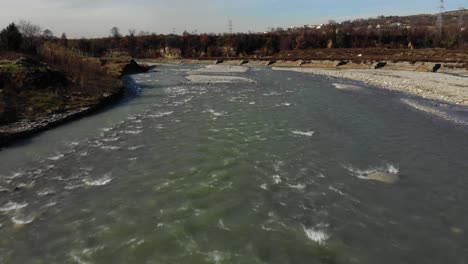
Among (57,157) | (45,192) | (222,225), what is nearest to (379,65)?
(57,157)

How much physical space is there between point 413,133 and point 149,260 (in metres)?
18.0

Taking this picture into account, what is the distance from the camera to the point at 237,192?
1309 cm

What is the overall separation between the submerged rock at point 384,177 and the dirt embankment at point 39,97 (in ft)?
60.8

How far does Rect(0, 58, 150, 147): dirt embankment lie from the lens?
22.0 m

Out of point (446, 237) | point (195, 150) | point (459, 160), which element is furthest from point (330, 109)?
point (446, 237)

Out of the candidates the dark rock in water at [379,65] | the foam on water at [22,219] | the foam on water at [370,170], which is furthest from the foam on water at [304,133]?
the dark rock in water at [379,65]

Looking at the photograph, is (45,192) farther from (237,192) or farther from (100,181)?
(237,192)

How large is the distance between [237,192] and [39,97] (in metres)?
21.1

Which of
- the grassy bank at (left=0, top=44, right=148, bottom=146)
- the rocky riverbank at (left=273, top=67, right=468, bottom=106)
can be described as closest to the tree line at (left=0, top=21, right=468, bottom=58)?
the rocky riverbank at (left=273, top=67, right=468, bottom=106)

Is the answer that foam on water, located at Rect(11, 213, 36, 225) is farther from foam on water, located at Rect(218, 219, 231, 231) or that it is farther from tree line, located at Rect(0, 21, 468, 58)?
tree line, located at Rect(0, 21, 468, 58)

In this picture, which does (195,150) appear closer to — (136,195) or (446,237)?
(136,195)

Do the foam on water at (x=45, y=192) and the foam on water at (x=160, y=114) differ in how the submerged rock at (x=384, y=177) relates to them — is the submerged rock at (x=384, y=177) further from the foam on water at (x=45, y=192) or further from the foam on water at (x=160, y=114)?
the foam on water at (x=160, y=114)

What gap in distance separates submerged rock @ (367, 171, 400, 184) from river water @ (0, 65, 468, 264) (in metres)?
0.19

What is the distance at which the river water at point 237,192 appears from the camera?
976 centimetres
